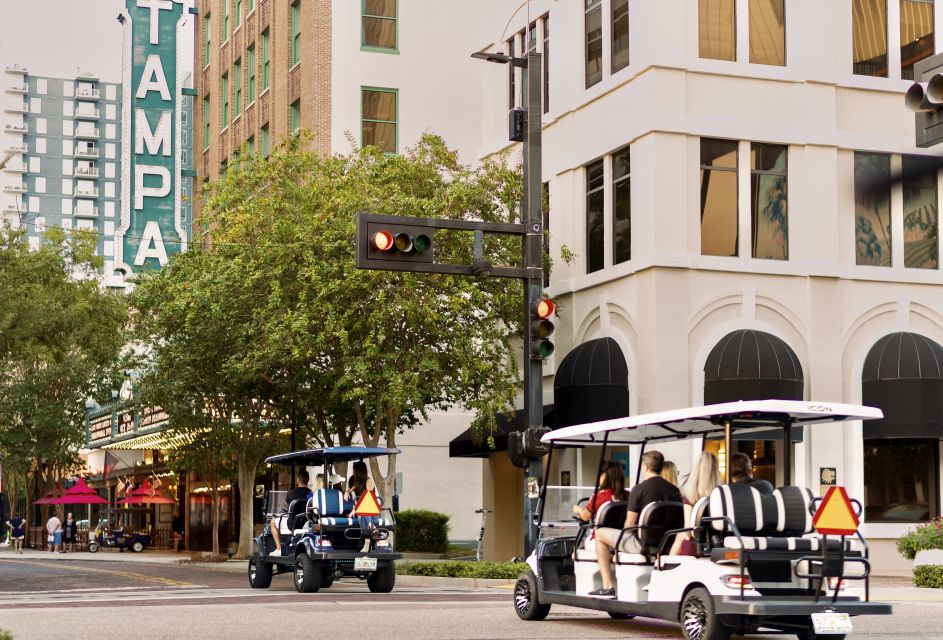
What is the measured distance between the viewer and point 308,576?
66.6 ft

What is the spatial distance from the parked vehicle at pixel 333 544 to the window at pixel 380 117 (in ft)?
74.5

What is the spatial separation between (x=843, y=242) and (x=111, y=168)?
507 feet

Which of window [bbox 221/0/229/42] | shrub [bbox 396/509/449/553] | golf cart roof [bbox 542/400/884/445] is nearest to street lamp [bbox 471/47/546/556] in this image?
golf cart roof [bbox 542/400/884/445]

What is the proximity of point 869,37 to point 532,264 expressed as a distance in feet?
39.1

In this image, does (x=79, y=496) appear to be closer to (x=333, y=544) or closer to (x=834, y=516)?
(x=333, y=544)

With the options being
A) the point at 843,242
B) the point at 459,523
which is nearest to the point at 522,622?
the point at 843,242

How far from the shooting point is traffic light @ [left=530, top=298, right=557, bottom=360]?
1920 cm

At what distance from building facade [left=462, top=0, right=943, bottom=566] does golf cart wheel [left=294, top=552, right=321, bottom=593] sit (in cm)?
805

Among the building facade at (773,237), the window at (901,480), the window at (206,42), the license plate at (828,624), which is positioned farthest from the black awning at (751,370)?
the window at (206,42)

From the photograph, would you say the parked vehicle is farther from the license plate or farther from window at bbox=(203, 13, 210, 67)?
window at bbox=(203, 13, 210, 67)

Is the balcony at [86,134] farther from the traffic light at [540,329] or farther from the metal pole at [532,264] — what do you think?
the traffic light at [540,329]

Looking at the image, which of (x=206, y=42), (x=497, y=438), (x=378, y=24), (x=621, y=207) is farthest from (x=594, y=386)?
(x=206, y=42)

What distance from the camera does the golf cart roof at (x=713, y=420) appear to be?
38.1 feet

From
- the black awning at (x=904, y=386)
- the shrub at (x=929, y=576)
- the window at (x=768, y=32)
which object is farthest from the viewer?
the window at (x=768, y=32)
